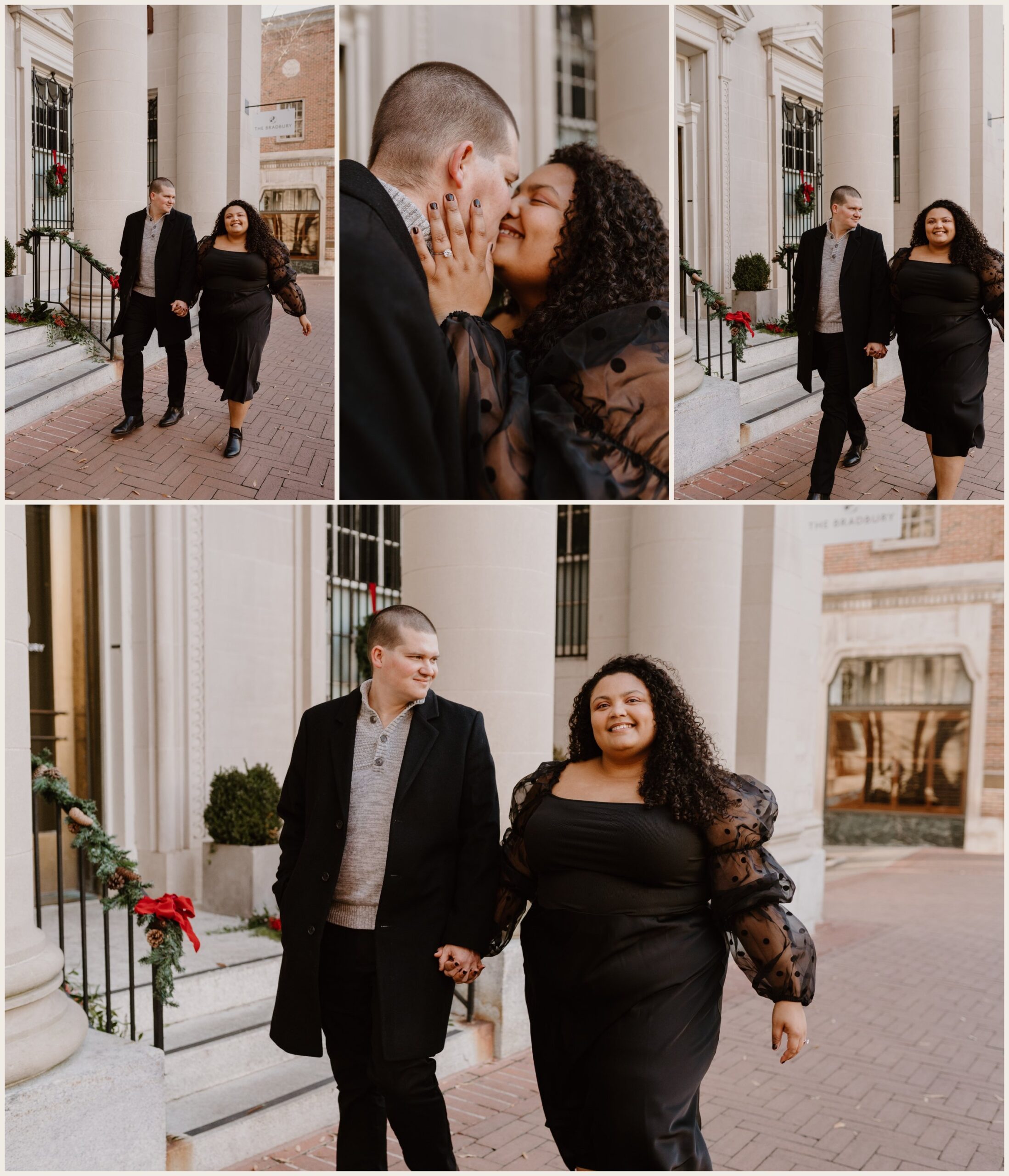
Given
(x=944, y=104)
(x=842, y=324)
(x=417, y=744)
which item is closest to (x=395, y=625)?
(x=417, y=744)

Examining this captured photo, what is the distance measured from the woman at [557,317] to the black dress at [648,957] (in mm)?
1093

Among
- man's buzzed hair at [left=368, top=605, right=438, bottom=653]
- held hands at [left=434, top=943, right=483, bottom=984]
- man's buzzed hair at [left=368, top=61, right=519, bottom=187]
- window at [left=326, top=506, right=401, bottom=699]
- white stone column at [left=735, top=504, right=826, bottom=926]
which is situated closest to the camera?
man's buzzed hair at [left=368, top=61, right=519, bottom=187]

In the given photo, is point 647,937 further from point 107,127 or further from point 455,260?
point 107,127

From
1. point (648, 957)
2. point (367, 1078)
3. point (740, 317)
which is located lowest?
point (367, 1078)

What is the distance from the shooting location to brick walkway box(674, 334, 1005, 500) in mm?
3771

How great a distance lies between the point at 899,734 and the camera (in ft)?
58.4

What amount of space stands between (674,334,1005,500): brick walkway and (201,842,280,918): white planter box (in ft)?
13.1

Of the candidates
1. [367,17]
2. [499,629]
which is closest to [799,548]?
[499,629]

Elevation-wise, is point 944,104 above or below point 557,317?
above

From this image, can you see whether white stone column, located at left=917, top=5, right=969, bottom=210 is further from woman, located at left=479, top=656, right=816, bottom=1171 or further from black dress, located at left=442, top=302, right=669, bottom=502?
woman, located at left=479, top=656, right=816, bottom=1171

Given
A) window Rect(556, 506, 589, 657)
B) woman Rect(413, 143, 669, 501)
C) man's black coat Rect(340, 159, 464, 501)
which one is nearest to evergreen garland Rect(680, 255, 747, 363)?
woman Rect(413, 143, 669, 501)

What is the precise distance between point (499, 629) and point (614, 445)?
1942 mm

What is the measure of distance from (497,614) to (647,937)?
2.33m

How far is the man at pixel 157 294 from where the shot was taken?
3.47 metres
